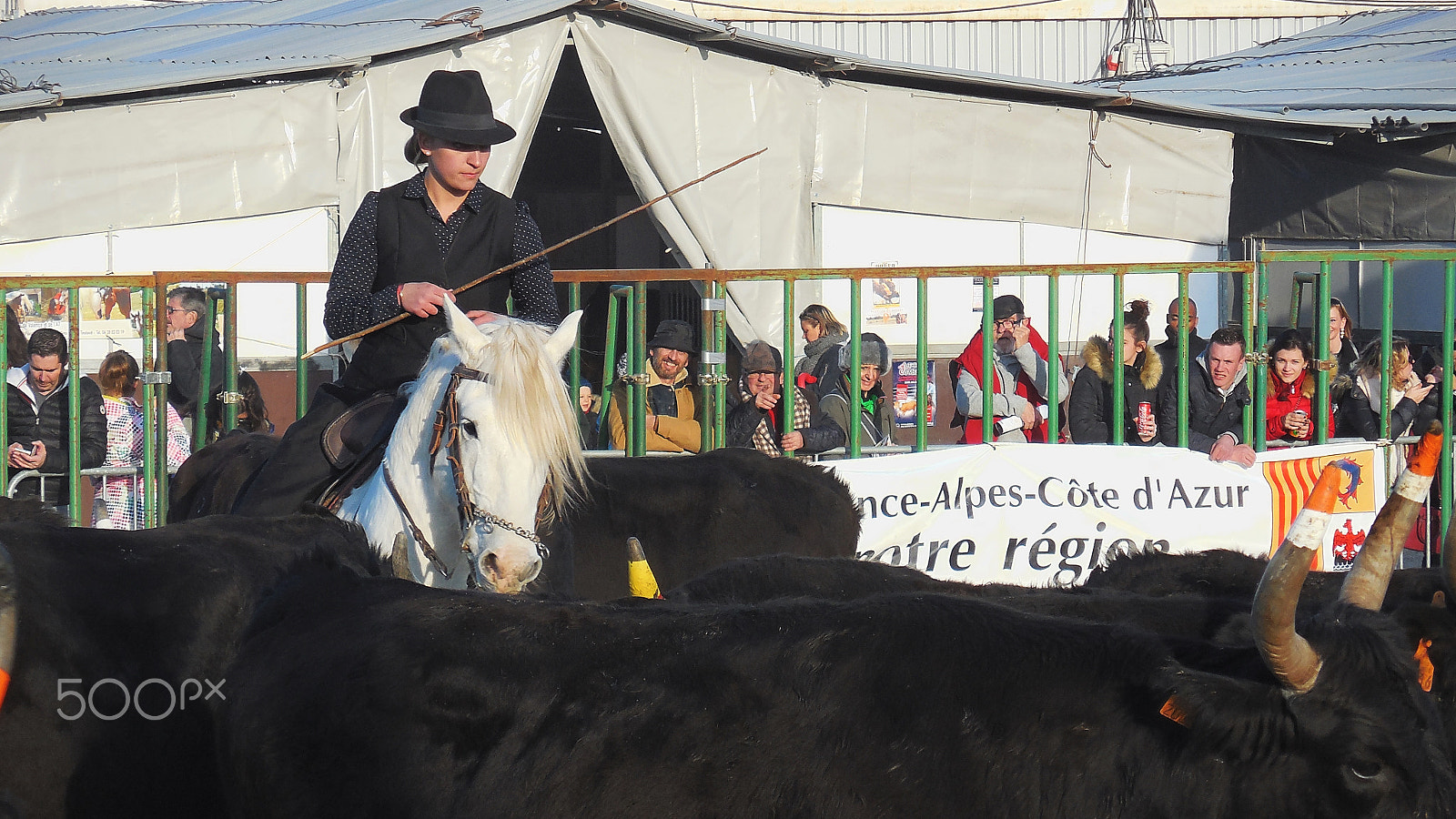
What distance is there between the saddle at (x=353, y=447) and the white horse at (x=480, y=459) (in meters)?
0.17

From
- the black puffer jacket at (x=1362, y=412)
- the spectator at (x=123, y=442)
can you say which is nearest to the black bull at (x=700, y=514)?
the spectator at (x=123, y=442)

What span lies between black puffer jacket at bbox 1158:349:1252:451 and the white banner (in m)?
0.46

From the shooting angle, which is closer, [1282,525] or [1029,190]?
[1282,525]

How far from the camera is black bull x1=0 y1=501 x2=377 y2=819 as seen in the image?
118 inches

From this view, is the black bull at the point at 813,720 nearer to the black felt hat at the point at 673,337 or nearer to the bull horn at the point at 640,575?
the bull horn at the point at 640,575

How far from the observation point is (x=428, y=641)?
2.61m

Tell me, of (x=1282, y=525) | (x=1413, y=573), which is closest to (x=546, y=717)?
(x=1413, y=573)

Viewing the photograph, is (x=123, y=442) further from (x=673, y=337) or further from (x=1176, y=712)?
(x=1176, y=712)

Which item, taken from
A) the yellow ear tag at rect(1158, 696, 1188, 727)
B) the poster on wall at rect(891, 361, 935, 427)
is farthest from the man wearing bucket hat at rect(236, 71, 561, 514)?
the yellow ear tag at rect(1158, 696, 1188, 727)

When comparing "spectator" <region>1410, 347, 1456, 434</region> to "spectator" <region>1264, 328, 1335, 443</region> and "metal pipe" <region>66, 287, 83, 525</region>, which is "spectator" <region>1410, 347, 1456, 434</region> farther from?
"metal pipe" <region>66, 287, 83, 525</region>

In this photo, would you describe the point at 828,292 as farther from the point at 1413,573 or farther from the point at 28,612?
the point at 28,612

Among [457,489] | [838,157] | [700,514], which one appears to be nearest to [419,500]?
[457,489]

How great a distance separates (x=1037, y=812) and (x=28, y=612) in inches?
84.3

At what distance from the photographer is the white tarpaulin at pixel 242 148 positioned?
9125mm
